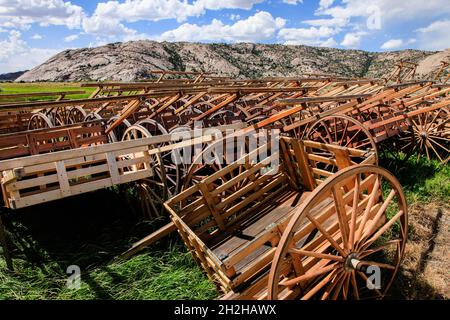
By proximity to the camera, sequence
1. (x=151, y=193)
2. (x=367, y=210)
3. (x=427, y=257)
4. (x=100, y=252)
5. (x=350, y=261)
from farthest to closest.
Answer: (x=151, y=193), (x=100, y=252), (x=427, y=257), (x=367, y=210), (x=350, y=261)

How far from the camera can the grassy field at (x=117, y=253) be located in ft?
12.1

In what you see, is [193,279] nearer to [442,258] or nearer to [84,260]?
[84,260]

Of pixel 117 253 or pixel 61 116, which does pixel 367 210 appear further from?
pixel 61 116

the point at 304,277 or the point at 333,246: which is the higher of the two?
the point at 333,246

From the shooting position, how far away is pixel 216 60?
57.4m

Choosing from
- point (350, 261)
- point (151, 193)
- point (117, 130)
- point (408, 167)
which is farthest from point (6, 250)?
point (408, 167)

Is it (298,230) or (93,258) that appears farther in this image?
(93,258)

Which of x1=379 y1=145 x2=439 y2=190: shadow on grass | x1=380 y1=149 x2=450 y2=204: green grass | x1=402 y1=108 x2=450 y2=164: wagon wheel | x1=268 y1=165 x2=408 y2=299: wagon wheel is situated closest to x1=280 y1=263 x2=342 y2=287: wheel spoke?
x1=268 y1=165 x2=408 y2=299: wagon wheel

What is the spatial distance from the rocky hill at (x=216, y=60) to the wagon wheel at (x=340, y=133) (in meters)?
44.1

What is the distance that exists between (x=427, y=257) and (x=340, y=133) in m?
3.38

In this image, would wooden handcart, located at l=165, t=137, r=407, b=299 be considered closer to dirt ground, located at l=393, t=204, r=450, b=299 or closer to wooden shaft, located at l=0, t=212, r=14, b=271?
dirt ground, located at l=393, t=204, r=450, b=299

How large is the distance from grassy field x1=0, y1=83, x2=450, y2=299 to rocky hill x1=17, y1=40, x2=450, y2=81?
45.6 m
